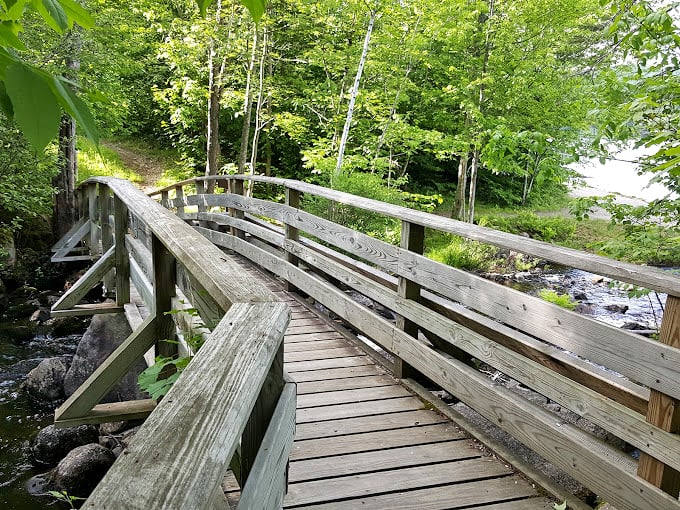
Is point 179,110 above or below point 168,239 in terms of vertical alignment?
above

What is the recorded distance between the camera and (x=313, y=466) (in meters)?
2.92

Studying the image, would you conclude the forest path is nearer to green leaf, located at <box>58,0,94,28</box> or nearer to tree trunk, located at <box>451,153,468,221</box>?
tree trunk, located at <box>451,153,468,221</box>

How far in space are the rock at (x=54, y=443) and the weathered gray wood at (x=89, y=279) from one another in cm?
118

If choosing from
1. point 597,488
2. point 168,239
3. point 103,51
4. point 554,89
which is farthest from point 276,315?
point 554,89

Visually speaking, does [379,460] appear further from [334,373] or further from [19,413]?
[19,413]

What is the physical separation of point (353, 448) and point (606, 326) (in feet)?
4.79

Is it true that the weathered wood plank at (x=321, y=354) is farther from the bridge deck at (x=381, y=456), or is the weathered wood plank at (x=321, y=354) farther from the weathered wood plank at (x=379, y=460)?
the weathered wood plank at (x=379, y=460)

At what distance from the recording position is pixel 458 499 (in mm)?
2666

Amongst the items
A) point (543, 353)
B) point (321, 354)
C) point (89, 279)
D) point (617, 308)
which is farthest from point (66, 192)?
point (543, 353)

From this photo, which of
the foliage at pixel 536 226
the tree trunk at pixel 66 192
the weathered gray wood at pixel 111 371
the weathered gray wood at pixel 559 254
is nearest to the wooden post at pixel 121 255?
the weathered gray wood at pixel 111 371

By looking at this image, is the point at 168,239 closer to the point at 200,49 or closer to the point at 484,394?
the point at 484,394

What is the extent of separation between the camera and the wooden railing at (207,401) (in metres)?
0.79

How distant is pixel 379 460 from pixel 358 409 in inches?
23.7

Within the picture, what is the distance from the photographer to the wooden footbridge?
108 cm
